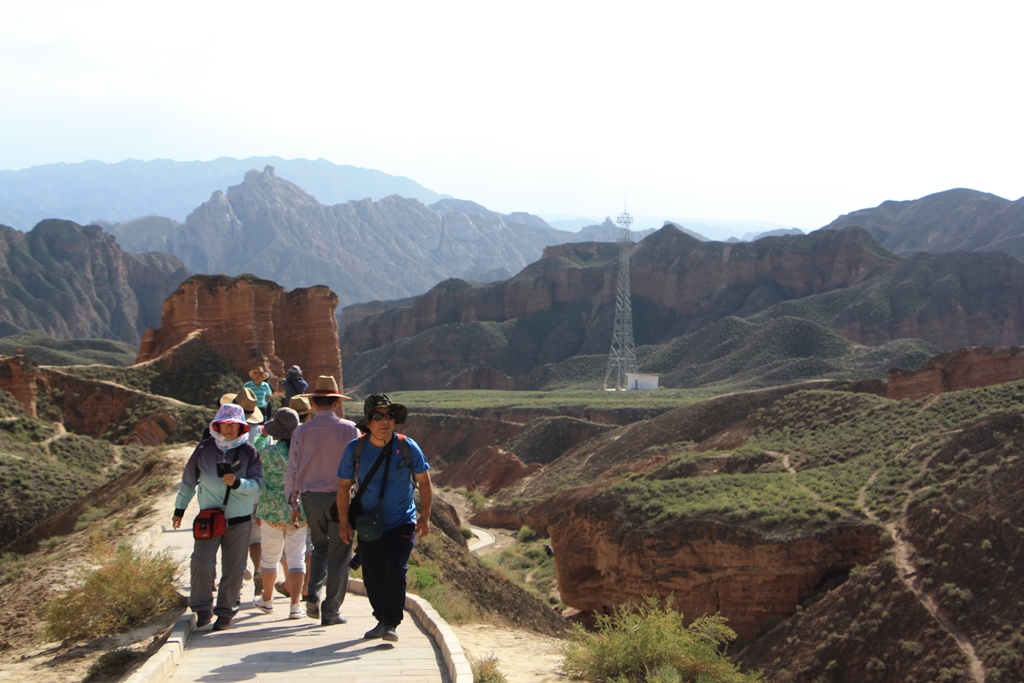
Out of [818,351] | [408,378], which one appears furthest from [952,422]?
[408,378]

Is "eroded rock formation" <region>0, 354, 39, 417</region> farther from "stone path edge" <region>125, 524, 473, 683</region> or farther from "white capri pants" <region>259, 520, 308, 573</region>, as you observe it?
"stone path edge" <region>125, 524, 473, 683</region>

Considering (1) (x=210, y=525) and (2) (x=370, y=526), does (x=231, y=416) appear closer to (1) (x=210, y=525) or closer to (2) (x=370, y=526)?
(1) (x=210, y=525)

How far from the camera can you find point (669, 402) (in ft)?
254

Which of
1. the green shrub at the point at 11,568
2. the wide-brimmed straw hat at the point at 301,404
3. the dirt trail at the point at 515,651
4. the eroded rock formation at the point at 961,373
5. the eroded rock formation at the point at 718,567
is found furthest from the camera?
the eroded rock formation at the point at 961,373

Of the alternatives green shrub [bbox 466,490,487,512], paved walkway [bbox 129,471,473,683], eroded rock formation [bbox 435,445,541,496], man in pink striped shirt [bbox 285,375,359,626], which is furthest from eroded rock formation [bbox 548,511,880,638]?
eroded rock formation [bbox 435,445,541,496]

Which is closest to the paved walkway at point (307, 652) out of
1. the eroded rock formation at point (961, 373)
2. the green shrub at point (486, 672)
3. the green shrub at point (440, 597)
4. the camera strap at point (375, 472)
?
the green shrub at point (486, 672)

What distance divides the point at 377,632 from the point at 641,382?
296 ft

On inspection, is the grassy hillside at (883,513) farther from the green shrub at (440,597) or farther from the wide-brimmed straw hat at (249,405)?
the wide-brimmed straw hat at (249,405)

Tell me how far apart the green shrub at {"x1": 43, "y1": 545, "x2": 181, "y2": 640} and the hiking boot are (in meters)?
2.62

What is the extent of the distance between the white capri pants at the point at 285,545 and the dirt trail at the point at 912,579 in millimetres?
12848

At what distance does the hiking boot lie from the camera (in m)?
9.13

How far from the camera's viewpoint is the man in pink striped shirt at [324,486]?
985 centimetres

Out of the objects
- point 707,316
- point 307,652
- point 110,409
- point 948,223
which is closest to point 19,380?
point 110,409

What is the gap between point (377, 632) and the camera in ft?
30.1
